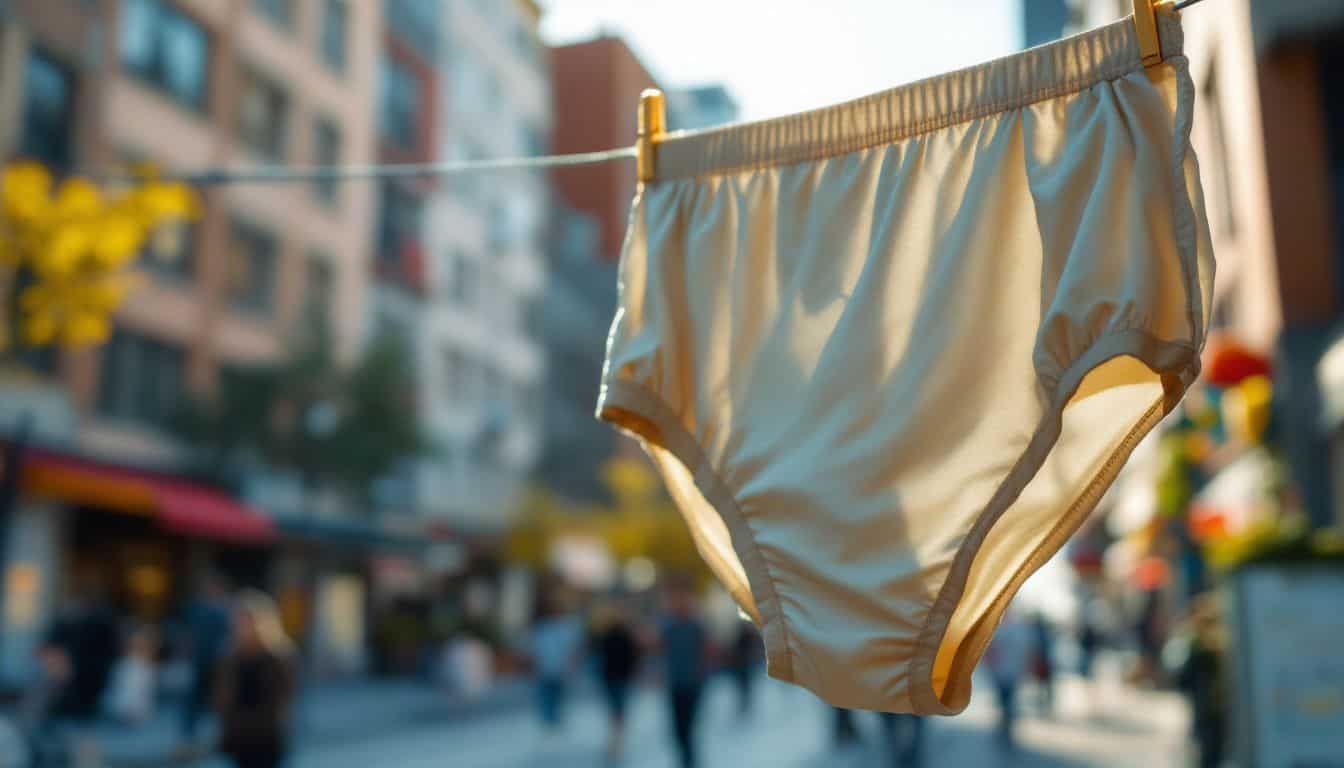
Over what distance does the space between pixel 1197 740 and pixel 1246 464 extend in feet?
28.6

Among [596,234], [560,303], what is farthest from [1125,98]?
[596,234]

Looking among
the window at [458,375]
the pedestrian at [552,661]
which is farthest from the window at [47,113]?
the window at [458,375]

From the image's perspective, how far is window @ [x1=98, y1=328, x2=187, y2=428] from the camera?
23.1 metres

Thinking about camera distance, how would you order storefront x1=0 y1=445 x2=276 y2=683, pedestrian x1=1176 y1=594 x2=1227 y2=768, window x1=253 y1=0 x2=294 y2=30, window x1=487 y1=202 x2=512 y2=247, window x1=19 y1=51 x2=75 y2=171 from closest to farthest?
pedestrian x1=1176 y1=594 x2=1227 y2=768 → storefront x1=0 y1=445 x2=276 y2=683 → window x1=19 y1=51 x2=75 y2=171 → window x1=253 y1=0 x2=294 y2=30 → window x1=487 y1=202 x2=512 y2=247

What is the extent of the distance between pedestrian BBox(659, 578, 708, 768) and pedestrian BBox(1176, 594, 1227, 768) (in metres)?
4.23

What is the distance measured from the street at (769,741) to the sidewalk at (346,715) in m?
0.58

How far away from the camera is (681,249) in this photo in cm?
354

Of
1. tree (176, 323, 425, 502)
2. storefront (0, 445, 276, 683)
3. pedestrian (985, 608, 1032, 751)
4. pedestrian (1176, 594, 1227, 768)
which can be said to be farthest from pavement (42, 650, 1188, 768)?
tree (176, 323, 425, 502)

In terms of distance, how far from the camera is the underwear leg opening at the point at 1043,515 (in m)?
3.04

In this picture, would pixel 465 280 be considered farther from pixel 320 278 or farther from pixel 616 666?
pixel 616 666

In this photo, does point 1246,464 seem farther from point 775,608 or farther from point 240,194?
point 240,194

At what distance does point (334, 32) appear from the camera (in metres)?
32.3

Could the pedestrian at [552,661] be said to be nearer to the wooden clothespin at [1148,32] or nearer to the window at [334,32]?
the wooden clothespin at [1148,32]

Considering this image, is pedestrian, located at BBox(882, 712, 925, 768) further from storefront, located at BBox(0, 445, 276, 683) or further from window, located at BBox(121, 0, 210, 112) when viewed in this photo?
window, located at BBox(121, 0, 210, 112)
